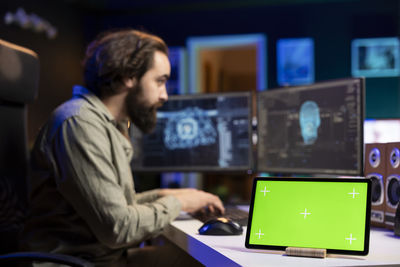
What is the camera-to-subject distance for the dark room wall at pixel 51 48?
456 centimetres

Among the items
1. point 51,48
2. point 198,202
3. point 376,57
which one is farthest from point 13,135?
point 376,57

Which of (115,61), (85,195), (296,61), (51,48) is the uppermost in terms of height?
(51,48)

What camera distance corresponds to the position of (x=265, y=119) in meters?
2.08

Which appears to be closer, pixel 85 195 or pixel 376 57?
pixel 85 195

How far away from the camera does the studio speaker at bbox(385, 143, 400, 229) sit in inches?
55.0

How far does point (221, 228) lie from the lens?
1315 mm

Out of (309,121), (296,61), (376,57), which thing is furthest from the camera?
(296,61)

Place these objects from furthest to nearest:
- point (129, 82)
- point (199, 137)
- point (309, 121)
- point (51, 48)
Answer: point (51, 48), point (199, 137), point (309, 121), point (129, 82)

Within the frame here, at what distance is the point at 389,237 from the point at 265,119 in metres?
0.88

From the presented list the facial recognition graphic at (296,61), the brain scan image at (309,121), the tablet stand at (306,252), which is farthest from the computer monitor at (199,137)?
the facial recognition graphic at (296,61)

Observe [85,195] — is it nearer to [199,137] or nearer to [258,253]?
[258,253]

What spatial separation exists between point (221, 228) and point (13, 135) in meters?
0.75

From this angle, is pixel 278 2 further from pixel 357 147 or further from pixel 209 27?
pixel 357 147

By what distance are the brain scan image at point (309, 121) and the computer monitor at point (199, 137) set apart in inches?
13.7
